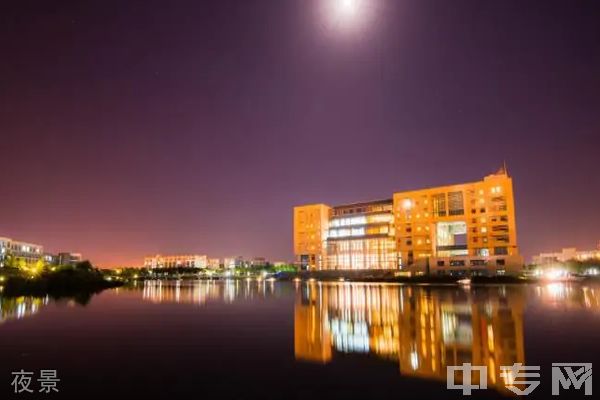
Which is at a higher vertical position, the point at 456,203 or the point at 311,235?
the point at 456,203

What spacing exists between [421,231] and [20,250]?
166m

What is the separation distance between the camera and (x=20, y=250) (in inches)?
6540

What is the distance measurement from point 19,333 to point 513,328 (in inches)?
1273

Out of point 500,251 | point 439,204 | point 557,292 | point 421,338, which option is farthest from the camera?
point 439,204

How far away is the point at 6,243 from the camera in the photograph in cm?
15512

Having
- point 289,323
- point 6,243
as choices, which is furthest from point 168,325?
point 6,243

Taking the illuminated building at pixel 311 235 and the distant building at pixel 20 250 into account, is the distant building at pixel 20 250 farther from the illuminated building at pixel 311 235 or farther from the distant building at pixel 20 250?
the illuminated building at pixel 311 235

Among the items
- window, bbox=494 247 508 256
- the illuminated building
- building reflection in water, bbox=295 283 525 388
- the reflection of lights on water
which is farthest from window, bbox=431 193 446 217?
building reflection in water, bbox=295 283 525 388

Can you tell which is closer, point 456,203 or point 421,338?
point 421,338

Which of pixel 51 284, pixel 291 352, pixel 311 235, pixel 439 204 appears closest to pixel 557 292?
pixel 291 352

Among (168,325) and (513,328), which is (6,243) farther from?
(513,328)

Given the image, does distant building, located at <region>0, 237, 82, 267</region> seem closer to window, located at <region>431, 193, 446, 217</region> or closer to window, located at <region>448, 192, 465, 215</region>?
window, located at <region>431, 193, 446, 217</region>

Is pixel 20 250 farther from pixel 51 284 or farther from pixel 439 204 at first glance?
pixel 439 204

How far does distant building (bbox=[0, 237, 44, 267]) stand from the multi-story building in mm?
116317
